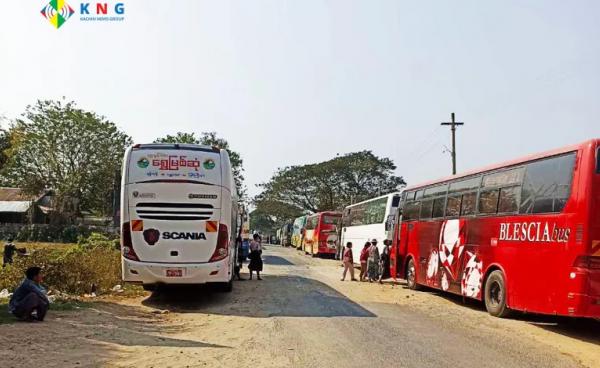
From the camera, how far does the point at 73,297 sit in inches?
508

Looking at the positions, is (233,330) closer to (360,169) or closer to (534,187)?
(534,187)

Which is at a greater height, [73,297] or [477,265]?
[477,265]

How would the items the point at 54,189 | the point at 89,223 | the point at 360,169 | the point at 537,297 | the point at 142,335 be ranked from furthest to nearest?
the point at 360,169 → the point at 89,223 → the point at 54,189 → the point at 537,297 → the point at 142,335

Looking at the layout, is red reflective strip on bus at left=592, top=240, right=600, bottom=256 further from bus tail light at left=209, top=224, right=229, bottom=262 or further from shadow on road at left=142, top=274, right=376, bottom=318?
bus tail light at left=209, top=224, right=229, bottom=262

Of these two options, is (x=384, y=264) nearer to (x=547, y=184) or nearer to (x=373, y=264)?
(x=373, y=264)

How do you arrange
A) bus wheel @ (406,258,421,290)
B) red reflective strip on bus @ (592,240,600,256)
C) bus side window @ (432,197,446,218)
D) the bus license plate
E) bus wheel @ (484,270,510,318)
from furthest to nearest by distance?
1. bus wheel @ (406,258,421,290)
2. bus side window @ (432,197,446,218)
3. the bus license plate
4. bus wheel @ (484,270,510,318)
5. red reflective strip on bus @ (592,240,600,256)

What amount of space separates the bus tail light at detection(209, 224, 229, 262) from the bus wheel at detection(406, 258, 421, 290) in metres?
6.81

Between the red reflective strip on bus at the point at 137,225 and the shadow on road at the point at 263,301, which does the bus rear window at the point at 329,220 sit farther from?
the red reflective strip on bus at the point at 137,225

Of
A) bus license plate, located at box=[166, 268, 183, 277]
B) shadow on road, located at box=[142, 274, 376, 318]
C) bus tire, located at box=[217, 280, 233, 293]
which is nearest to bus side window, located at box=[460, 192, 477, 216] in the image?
shadow on road, located at box=[142, 274, 376, 318]

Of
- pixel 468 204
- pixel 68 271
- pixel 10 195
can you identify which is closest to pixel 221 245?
pixel 68 271

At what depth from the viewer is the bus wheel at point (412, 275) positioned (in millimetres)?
17188

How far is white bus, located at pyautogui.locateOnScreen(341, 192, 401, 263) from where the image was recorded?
23.8m

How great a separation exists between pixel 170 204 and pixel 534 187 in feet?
24.1

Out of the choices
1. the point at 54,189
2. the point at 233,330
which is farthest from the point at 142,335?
the point at 54,189
